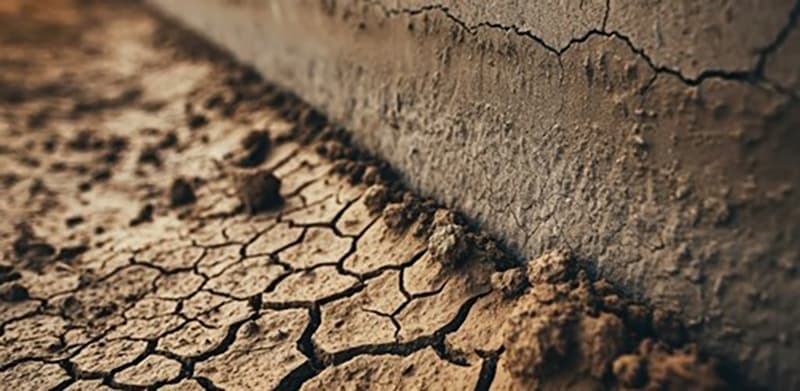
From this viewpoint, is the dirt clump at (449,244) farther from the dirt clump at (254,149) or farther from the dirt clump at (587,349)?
the dirt clump at (254,149)

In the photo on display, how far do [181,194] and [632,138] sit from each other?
6.17 ft

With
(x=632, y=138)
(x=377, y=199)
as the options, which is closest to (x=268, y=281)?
(x=377, y=199)

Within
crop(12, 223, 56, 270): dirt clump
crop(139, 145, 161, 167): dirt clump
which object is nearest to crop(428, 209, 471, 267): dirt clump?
crop(12, 223, 56, 270): dirt clump

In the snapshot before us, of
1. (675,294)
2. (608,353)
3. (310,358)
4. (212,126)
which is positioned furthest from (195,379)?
(212,126)

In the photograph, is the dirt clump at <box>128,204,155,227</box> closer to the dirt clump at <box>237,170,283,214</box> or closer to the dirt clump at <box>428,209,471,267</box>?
the dirt clump at <box>237,170,283,214</box>

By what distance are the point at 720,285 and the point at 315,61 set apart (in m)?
1.99

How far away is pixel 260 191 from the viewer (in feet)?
8.75

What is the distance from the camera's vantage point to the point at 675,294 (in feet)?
5.18

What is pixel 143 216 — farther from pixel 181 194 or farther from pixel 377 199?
pixel 377 199

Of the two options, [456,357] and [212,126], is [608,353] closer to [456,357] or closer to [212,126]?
[456,357]

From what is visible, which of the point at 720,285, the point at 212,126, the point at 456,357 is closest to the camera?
the point at 720,285

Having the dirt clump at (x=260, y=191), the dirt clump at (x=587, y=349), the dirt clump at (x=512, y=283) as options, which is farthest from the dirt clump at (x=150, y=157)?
the dirt clump at (x=587, y=349)

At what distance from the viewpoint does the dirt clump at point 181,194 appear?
2.91 meters

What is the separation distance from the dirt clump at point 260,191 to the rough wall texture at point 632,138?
488 mm
